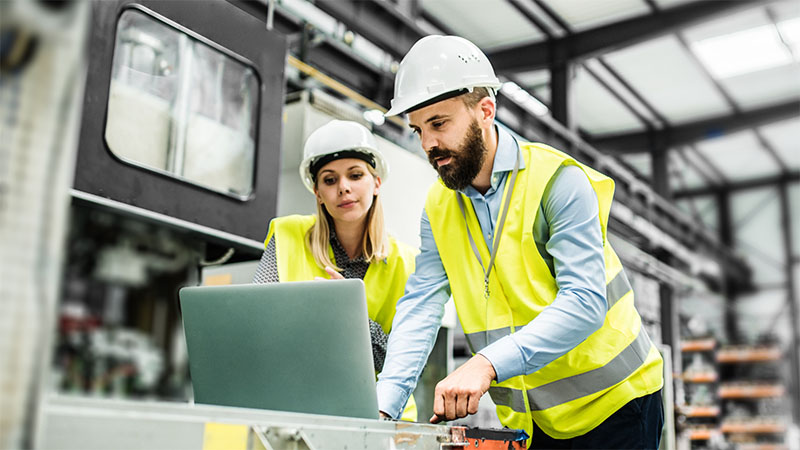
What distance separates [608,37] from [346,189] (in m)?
4.93

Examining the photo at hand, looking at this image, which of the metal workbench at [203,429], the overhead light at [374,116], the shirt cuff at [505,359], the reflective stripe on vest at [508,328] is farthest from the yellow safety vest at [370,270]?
the overhead light at [374,116]

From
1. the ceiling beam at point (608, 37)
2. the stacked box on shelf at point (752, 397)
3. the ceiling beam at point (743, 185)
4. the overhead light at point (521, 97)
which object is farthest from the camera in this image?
the ceiling beam at point (743, 185)

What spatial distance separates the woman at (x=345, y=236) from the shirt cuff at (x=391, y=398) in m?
0.39

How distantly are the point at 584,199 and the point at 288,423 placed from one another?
841mm

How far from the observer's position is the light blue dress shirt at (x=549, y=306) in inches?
53.8

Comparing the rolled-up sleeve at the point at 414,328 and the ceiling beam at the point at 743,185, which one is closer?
the rolled-up sleeve at the point at 414,328

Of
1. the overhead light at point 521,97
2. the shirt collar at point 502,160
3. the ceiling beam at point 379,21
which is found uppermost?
the overhead light at point 521,97

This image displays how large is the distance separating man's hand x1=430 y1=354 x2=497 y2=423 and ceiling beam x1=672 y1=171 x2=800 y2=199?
445 inches

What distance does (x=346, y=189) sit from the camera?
1998 millimetres

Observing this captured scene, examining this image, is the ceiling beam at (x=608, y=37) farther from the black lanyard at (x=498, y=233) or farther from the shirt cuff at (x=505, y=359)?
the shirt cuff at (x=505, y=359)

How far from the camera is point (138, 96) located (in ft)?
7.36

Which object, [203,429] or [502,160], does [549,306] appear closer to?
[502,160]

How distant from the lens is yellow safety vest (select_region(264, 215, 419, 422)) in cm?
194

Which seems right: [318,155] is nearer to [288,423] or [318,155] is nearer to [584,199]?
[584,199]
